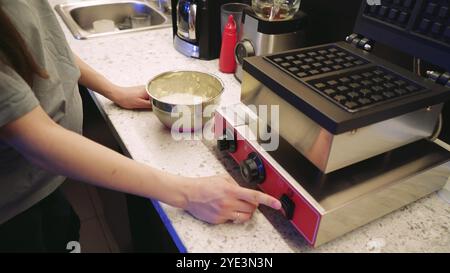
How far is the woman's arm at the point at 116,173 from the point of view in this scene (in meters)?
0.52

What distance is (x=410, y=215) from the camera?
0.63 m

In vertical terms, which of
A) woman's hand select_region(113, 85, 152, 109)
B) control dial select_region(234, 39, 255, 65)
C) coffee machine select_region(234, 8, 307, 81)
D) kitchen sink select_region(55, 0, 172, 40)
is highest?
coffee machine select_region(234, 8, 307, 81)

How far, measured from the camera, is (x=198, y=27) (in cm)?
109

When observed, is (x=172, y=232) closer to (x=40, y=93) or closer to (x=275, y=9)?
(x=40, y=93)

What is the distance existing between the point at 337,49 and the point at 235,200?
39 cm

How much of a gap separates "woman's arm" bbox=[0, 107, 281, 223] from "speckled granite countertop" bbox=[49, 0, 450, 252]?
0.10 feet

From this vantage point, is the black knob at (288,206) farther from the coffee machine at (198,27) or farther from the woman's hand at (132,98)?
the coffee machine at (198,27)

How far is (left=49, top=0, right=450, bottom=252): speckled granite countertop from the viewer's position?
1.87 feet

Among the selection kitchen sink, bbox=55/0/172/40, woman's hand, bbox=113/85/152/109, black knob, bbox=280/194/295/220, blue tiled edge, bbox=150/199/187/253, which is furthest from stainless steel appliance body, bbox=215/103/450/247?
kitchen sink, bbox=55/0/172/40

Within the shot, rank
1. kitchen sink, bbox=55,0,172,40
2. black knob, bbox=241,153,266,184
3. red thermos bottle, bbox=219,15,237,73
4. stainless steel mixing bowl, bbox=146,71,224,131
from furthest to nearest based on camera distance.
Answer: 1. kitchen sink, bbox=55,0,172,40
2. red thermos bottle, bbox=219,15,237,73
3. stainless steel mixing bowl, bbox=146,71,224,131
4. black knob, bbox=241,153,266,184

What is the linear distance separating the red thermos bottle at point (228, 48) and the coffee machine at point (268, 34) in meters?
0.04

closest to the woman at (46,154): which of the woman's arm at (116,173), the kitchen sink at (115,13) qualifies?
the woman's arm at (116,173)

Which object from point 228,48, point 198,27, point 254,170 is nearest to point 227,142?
point 254,170

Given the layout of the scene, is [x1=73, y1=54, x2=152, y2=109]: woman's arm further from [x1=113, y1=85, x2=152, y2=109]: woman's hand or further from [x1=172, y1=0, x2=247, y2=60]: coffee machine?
[x1=172, y1=0, x2=247, y2=60]: coffee machine
